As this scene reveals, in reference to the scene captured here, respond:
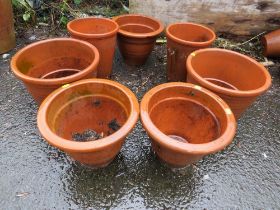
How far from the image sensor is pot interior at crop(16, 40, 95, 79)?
7.30 ft

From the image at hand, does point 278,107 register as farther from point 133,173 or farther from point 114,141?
point 114,141

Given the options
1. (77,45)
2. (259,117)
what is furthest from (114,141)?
(259,117)

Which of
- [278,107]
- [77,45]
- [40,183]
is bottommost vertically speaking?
[40,183]

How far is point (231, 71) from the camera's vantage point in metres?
2.34

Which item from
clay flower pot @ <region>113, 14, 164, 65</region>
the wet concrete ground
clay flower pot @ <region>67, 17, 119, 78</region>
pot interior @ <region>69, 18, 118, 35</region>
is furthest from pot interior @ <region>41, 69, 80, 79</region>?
clay flower pot @ <region>113, 14, 164, 65</region>

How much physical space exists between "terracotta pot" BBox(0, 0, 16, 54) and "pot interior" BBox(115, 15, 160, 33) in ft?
3.79

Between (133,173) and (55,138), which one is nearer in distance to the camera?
(55,138)

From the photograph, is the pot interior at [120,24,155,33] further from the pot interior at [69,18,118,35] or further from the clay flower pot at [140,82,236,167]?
the clay flower pot at [140,82,236,167]

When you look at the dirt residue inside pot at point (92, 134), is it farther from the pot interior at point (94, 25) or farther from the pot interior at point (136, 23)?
the pot interior at point (136, 23)

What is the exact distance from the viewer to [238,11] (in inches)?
122

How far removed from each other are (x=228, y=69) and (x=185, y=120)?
2.12ft

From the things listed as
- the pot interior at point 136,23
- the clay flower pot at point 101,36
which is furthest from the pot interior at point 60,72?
the pot interior at point 136,23

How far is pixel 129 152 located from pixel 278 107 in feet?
5.08

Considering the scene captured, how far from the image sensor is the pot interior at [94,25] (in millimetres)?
2697
